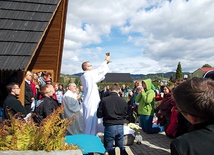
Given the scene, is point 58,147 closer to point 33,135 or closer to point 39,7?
point 33,135

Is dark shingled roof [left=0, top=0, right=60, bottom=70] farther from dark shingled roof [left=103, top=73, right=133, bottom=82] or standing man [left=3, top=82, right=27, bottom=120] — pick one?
dark shingled roof [left=103, top=73, right=133, bottom=82]

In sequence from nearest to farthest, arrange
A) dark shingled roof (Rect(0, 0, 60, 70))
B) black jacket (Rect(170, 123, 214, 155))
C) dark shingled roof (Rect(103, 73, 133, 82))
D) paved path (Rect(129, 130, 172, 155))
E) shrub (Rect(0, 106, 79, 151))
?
black jacket (Rect(170, 123, 214, 155))
shrub (Rect(0, 106, 79, 151))
dark shingled roof (Rect(0, 0, 60, 70))
paved path (Rect(129, 130, 172, 155))
dark shingled roof (Rect(103, 73, 133, 82))

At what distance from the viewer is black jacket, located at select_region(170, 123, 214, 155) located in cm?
128

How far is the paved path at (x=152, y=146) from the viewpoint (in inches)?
230

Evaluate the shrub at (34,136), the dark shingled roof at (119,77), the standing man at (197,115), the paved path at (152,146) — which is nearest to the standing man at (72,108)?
the paved path at (152,146)

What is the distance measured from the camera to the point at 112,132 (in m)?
4.82

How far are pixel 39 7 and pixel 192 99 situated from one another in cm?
693

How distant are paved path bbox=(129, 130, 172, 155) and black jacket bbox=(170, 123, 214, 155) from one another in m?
4.69

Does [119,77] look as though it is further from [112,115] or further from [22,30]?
[112,115]

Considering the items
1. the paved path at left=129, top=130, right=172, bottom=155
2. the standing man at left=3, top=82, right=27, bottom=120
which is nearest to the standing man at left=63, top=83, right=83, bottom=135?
the paved path at left=129, top=130, right=172, bottom=155

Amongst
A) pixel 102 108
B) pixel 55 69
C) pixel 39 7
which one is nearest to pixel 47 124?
pixel 102 108

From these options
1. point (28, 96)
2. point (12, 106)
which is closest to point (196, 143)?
point (12, 106)

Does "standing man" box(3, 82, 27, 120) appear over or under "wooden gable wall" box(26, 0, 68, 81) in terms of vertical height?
under

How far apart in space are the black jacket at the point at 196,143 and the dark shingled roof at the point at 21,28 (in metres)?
4.76
